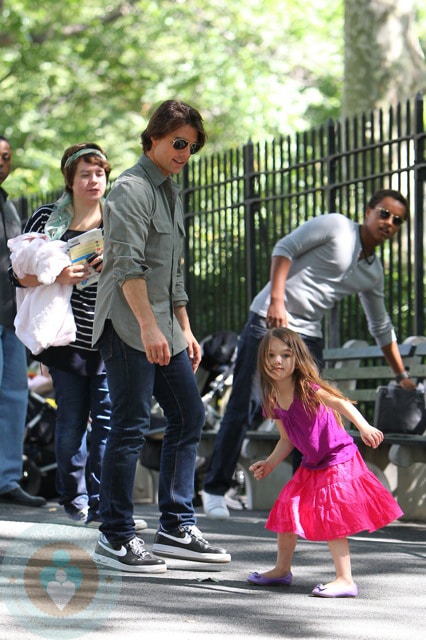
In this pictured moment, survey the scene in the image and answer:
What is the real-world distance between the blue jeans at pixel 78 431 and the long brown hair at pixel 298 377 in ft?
4.75

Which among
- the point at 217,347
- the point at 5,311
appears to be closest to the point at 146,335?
the point at 5,311

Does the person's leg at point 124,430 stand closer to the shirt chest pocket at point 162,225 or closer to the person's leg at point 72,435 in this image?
the shirt chest pocket at point 162,225

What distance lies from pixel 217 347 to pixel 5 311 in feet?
9.30

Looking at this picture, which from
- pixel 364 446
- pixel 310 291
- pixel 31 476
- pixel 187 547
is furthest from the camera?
pixel 31 476

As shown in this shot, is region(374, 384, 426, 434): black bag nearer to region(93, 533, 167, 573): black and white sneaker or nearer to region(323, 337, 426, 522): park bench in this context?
region(323, 337, 426, 522): park bench

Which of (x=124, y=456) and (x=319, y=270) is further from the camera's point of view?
(x=319, y=270)

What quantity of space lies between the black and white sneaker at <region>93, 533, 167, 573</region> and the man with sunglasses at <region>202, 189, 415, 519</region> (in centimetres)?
174

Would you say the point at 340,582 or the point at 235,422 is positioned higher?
the point at 235,422

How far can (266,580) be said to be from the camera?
5312 millimetres

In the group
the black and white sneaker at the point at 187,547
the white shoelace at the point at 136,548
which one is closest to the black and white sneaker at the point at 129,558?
the white shoelace at the point at 136,548

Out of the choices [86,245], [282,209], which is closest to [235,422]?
[86,245]

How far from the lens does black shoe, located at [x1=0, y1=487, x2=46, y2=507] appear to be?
8008 millimetres

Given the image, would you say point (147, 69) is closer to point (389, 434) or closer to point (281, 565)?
point (389, 434)

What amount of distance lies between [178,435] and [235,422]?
1992mm
